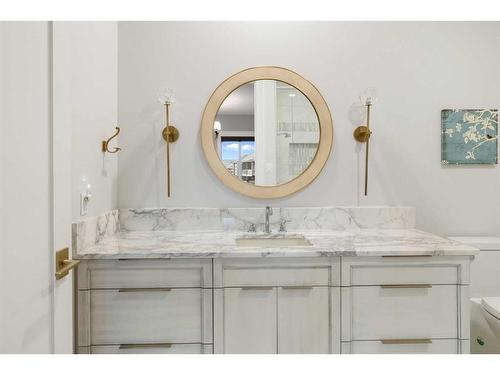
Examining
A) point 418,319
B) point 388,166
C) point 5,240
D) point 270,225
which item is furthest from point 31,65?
point 388,166

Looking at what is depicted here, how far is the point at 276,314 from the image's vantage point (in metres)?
1.53

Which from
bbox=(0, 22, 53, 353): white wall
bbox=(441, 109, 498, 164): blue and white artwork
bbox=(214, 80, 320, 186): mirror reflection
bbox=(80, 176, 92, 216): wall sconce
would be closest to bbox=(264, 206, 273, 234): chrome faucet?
bbox=(214, 80, 320, 186): mirror reflection

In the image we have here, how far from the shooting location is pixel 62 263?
98 centimetres

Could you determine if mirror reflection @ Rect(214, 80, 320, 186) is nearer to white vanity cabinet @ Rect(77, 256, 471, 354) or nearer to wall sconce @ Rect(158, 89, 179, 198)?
wall sconce @ Rect(158, 89, 179, 198)

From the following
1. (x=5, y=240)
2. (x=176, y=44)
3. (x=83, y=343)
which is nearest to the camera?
(x=5, y=240)

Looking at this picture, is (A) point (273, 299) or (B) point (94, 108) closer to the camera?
(A) point (273, 299)

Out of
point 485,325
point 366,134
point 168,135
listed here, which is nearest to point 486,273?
point 485,325

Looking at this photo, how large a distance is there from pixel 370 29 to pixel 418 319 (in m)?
1.69

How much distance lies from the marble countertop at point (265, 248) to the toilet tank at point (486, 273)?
0.40m

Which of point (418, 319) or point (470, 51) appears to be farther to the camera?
point (470, 51)

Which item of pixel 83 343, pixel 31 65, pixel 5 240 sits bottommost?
pixel 83 343

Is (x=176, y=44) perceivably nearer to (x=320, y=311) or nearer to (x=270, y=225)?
(x=270, y=225)

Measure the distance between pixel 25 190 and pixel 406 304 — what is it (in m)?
1.52

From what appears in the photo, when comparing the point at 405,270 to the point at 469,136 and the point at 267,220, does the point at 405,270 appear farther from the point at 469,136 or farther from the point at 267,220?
the point at 469,136
